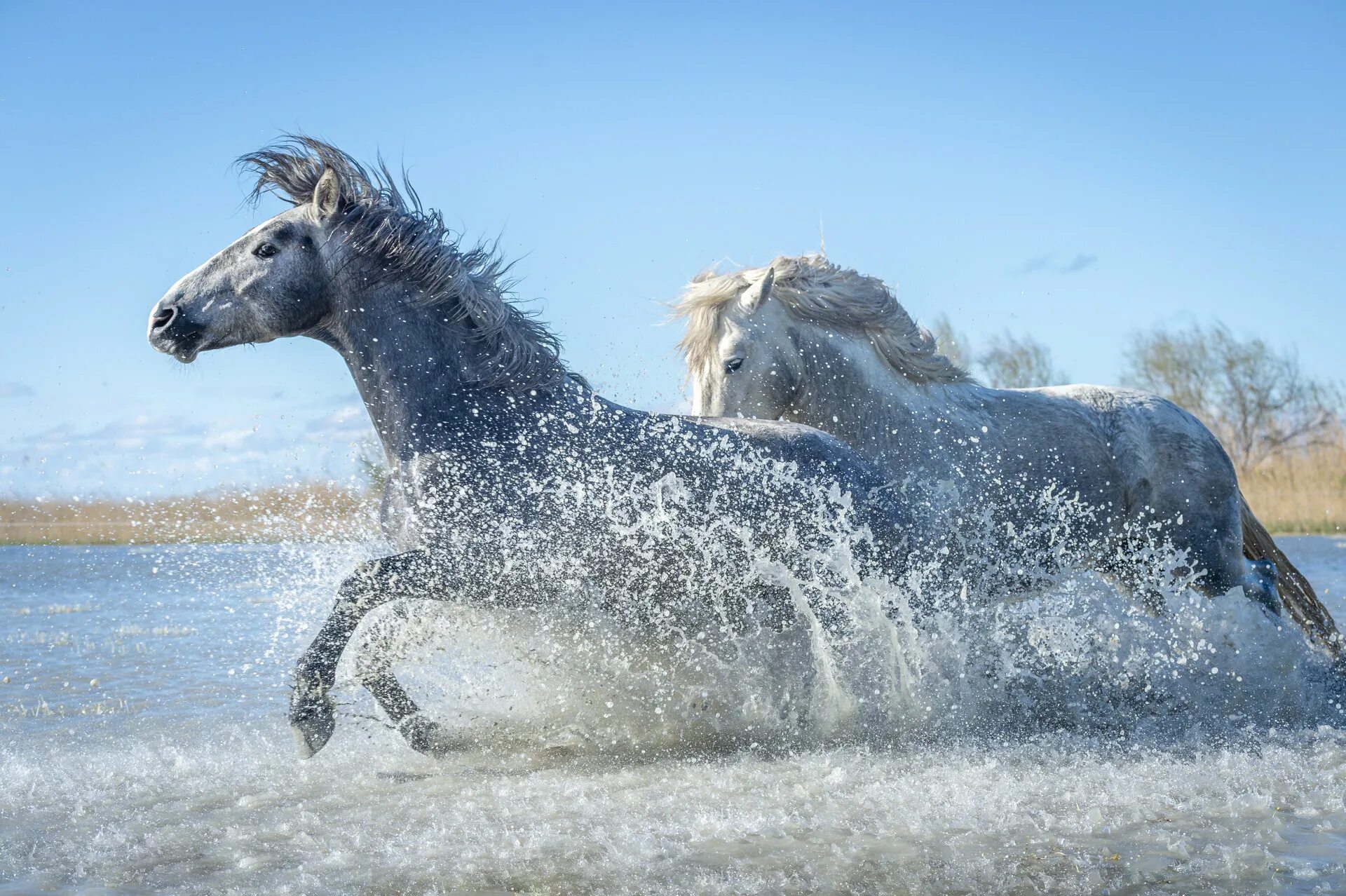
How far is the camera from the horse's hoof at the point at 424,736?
13.6 ft

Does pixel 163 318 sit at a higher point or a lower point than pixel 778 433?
higher

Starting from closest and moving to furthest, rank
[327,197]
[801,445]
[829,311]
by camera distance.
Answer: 1. [327,197]
2. [801,445]
3. [829,311]

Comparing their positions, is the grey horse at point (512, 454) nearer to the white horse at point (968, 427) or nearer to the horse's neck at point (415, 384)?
the horse's neck at point (415, 384)

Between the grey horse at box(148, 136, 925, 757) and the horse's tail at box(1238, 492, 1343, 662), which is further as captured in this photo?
the horse's tail at box(1238, 492, 1343, 662)

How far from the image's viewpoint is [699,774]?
377 cm

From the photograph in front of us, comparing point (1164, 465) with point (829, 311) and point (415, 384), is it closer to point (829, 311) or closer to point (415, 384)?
point (829, 311)

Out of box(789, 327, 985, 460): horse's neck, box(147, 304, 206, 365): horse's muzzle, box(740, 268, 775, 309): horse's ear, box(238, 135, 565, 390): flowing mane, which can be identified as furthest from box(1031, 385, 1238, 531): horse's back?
box(147, 304, 206, 365): horse's muzzle

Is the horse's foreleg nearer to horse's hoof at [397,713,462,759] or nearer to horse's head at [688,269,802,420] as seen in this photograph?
horse's hoof at [397,713,462,759]

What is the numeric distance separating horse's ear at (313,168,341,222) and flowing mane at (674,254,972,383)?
1799mm

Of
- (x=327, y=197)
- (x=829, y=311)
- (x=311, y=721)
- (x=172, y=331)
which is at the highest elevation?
(x=327, y=197)

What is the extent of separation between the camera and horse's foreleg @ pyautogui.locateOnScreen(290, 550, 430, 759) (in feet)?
12.0

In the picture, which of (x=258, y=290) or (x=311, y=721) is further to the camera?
(x=258, y=290)

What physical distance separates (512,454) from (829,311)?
1842 millimetres

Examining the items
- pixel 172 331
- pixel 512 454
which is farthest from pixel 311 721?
pixel 172 331
